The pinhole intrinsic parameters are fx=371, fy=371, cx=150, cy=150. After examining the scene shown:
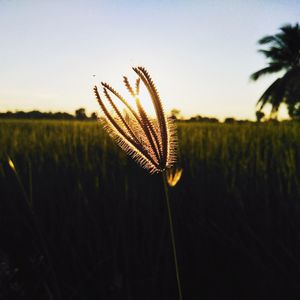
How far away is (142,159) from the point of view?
42cm

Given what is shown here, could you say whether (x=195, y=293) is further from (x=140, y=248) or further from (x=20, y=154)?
(x=20, y=154)

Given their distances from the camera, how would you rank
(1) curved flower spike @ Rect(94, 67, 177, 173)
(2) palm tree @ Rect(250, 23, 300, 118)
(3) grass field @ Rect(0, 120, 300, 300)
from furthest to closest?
(2) palm tree @ Rect(250, 23, 300, 118) → (3) grass field @ Rect(0, 120, 300, 300) → (1) curved flower spike @ Rect(94, 67, 177, 173)

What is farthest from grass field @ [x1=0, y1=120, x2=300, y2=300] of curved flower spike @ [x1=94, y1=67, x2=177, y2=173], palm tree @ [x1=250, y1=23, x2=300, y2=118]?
palm tree @ [x1=250, y1=23, x2=300, y2=118]

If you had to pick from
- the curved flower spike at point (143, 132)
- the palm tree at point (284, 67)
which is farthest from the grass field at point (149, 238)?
the palm tree at point (284, 67)

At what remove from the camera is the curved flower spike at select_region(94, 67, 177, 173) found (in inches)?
16.0

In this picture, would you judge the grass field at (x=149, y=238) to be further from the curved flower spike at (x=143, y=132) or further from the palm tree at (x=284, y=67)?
the palm tree at (x=284, y=67)

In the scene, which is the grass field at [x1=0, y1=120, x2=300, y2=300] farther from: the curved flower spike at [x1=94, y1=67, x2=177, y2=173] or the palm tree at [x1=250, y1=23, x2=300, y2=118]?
the palm tree at [x1=250, y1=23, x2=300, y2=118]

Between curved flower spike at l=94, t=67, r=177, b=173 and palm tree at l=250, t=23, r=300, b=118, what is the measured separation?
20.4m

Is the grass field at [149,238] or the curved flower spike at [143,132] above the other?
the curved flower spike at [143,132]

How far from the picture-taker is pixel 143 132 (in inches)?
16.8

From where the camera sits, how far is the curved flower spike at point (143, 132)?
41 centimetres

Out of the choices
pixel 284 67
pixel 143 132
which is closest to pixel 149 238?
pixel 143 132

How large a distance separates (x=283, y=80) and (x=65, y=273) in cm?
2076

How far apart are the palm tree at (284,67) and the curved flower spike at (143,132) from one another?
20.4m
